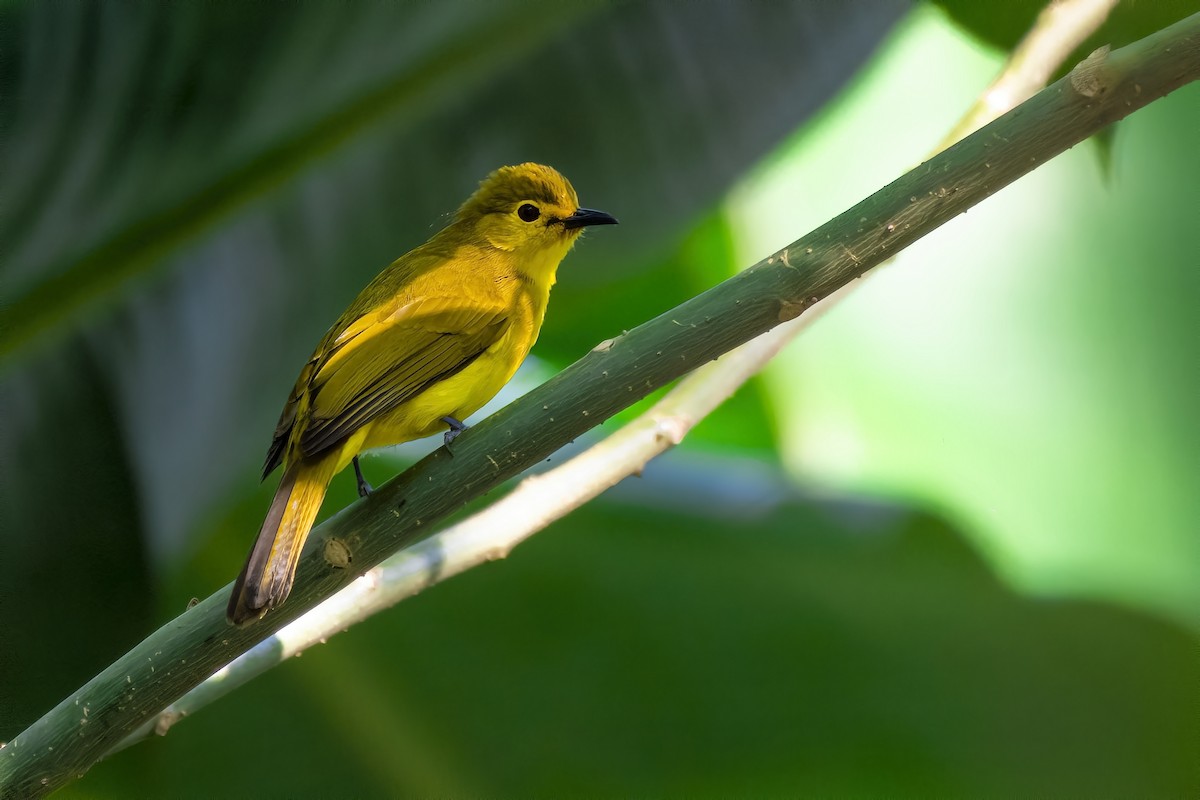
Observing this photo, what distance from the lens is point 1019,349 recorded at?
6.05 ft

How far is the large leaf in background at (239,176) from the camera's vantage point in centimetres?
179

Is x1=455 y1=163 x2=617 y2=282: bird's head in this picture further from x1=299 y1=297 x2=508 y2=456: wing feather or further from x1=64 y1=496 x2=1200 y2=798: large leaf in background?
x1=64 y1=496 x2=1200 y2=798: large leaf in background

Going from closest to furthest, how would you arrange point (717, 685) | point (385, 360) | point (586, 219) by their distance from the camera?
point (385, 360)
point (586, 219)
point (717, 685)

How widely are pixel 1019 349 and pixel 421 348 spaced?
1.14 metres

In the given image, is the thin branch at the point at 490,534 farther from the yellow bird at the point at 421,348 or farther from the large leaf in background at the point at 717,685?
the large leaf in background at the point at 717,685

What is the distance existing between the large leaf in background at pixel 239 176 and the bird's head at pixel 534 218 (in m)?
0.23

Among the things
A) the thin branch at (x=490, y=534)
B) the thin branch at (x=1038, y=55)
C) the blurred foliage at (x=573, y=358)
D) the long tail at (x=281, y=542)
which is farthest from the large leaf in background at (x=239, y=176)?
the long tail at (x=281, y=542)

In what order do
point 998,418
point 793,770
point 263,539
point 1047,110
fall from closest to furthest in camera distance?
point 1047,110 < point 263,539 < point 793,770 < point 998,418

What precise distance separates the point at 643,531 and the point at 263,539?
891 mm

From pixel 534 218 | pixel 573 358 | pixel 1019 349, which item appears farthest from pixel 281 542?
pixel 1019 349

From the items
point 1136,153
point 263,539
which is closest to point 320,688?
point 263,539

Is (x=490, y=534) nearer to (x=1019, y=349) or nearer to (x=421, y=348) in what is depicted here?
(x=421, y=348)

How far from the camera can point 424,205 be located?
1.86 meters

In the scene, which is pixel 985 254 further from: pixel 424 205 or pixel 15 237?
pixel 15 237
